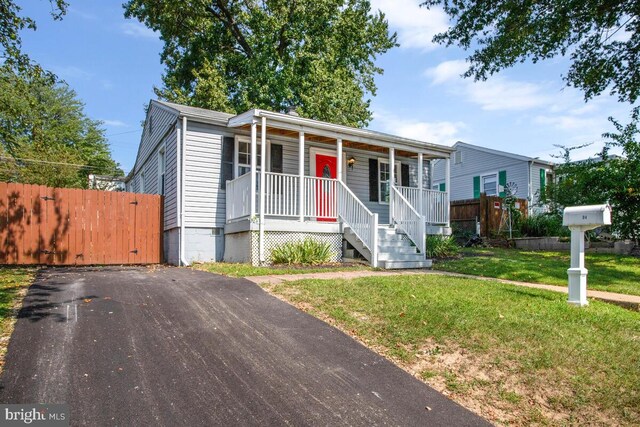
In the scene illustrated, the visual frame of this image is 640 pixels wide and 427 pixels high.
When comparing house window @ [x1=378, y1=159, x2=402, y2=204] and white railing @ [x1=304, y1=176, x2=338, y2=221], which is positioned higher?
house window @ [x1=378, y1=159, x2=402, y2=204]

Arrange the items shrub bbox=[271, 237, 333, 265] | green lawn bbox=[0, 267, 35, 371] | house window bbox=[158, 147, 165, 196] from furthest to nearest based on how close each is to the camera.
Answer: house window bbox=[158, 147, 165, 196], shrub bbox=[271, 237, 333, 265], green lawn bbox=[0, 267, 35, 371]

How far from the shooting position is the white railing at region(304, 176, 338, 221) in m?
10.3

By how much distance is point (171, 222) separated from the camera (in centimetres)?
1070

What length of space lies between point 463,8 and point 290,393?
13.4 meters

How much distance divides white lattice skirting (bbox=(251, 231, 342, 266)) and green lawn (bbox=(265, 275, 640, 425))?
306cm

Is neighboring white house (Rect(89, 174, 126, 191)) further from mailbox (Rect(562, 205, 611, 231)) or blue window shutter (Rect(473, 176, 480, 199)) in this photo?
mailbox (Rect(562, 205, 611, 231))

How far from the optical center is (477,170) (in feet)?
76.2

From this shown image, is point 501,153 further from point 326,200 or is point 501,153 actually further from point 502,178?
point 326,200

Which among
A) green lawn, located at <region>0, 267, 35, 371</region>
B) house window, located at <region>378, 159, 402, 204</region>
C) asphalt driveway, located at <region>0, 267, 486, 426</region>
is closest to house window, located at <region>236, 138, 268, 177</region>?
house window, located at <region>378, 159, 402, 204</region>

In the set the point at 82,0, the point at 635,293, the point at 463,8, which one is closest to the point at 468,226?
the point at 463,8

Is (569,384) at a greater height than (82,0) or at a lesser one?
lesser

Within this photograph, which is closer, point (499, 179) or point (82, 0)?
point (82, 0)

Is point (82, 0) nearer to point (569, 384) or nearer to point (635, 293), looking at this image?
point (569, 384)

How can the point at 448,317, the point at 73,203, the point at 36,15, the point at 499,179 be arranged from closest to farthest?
1. the point at 448,317
2. the point at 36,15
3. the point at 73,203
4. the point at 499,179
